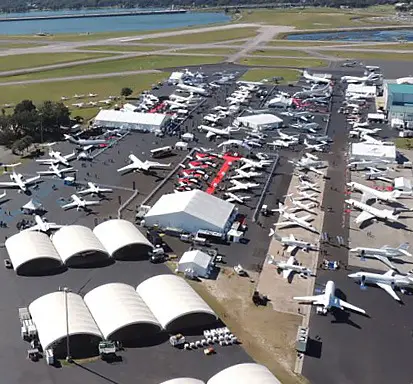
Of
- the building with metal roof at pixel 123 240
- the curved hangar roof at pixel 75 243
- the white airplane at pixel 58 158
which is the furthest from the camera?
the white airplane at pixel 58 158

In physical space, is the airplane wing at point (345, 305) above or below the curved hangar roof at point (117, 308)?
below

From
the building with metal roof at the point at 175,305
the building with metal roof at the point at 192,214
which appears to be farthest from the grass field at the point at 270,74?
the building with metal roof at the point at 175,305

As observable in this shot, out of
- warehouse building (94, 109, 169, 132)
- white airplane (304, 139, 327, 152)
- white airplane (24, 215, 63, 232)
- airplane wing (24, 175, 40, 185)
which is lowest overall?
white airplane (24, 215, 63, 232)

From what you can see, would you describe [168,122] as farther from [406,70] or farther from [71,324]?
[406,70]

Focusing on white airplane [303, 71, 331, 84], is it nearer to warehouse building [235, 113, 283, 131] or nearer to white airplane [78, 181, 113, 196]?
warehouse building [235, 113, 283, 131]

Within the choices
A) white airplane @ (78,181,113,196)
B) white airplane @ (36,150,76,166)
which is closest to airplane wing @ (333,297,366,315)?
white airplane @ (78,181,113,196)

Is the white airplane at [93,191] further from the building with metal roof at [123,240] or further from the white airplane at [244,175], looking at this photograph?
the white airplane at [244,175]

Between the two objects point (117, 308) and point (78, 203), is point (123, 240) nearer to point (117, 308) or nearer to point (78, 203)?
point (117, 308)
